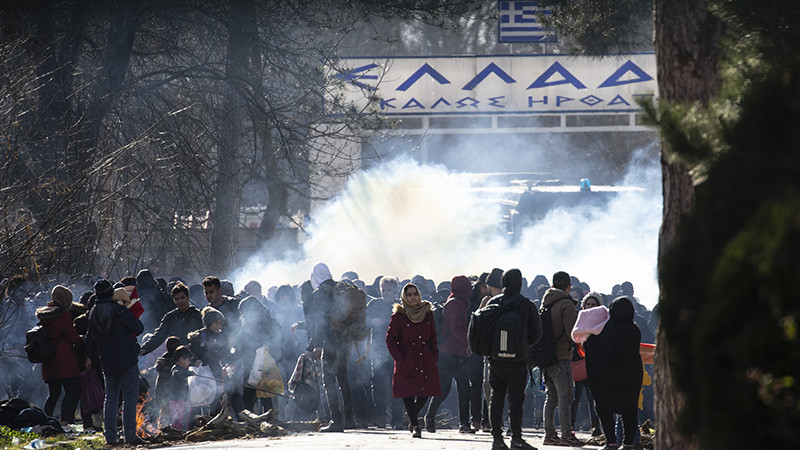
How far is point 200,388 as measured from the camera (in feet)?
35.0

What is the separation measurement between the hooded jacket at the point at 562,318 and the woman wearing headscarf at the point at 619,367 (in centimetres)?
73

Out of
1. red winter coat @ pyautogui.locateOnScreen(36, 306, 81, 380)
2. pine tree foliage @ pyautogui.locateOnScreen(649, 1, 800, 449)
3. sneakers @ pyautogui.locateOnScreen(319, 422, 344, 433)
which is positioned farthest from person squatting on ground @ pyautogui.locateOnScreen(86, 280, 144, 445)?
pine tree foliage @ pyautogui.locateOnScreen(649, 1, 800, 449)

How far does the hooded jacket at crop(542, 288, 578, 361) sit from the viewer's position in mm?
9898

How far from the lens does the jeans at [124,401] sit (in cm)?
1010

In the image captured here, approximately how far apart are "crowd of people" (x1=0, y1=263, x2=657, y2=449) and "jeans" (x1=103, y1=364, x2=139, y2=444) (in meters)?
0.01

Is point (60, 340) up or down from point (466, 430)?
up

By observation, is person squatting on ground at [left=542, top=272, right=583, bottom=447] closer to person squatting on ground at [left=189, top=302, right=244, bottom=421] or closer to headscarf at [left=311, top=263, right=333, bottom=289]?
headscarf at [left=311, top=263, right=333, bottom=289]

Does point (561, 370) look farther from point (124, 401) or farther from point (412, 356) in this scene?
point (124, 401)

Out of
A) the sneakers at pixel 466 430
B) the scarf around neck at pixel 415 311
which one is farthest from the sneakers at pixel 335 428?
the scarf around neck at pixel 415 311

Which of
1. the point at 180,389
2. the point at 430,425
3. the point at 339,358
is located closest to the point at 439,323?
the point at 430,425

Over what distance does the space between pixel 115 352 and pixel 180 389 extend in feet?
2.80

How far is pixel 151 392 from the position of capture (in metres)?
12.0

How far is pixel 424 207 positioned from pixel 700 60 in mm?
25624

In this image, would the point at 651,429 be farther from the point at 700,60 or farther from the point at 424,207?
the point at 424,207
